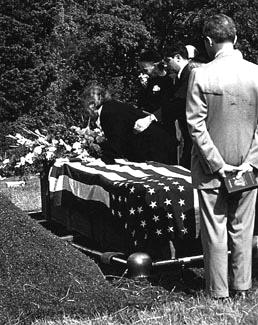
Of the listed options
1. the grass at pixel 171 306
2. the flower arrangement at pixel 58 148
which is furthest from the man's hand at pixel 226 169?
the flower arrangement at pixel 58 148

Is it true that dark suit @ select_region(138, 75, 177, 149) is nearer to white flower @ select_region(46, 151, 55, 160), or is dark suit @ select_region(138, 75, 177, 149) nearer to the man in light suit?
white flower @ select_region(46, 151, 55, 160)

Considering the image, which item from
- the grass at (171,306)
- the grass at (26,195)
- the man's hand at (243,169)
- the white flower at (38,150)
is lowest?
the grass at (26,195)

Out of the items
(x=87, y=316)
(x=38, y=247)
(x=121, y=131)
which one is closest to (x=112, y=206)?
(x=121, y=131)

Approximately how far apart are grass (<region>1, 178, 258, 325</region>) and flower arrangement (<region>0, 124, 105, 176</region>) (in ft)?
9.00

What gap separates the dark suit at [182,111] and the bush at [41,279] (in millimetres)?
2781

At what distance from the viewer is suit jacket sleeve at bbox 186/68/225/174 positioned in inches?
217

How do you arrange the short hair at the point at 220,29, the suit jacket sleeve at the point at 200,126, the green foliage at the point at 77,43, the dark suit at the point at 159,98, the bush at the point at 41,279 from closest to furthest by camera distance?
the bush at the point at 41,279, the suit jacket sleeve at the point at 200,126, the short hair at the point at 220,29, the dark suit at the point at 159,98, the green foliage at the point at 77,43

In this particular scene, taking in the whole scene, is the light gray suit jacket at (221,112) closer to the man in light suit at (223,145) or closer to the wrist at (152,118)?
the man in light suit at (223,145)

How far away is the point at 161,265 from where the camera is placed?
22.5 ft

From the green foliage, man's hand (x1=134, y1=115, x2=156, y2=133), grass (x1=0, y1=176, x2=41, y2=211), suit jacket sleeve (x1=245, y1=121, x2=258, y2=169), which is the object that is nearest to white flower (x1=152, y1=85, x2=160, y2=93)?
man's hand (x1=134, y1=115, x2=156, y2=133)

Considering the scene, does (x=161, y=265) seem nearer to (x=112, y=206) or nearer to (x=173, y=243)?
(x=173, y=243)

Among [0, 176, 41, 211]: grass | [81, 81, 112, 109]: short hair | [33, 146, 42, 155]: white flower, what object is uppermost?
[81, 81, 112, 109]: short hair

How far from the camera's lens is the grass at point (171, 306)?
4863mm

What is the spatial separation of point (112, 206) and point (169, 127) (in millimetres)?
1872
